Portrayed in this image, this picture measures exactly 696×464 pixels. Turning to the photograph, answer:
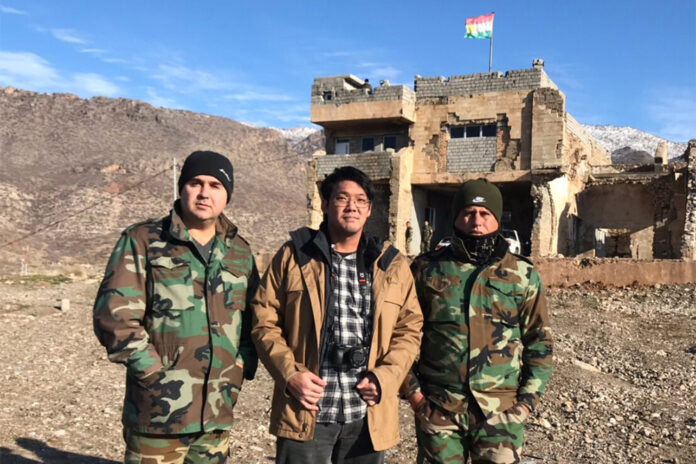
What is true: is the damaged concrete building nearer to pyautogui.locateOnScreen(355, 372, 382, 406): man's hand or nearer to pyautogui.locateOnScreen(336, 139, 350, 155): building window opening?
pyautogui.locateOnScreen(336, 139, 350, 155): building window opening

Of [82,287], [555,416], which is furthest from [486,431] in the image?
[82,287]

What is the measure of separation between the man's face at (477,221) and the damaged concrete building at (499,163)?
16.7m

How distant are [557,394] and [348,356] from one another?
5.17 metres

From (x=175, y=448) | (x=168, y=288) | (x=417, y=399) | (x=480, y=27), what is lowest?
(x=175, y=448)

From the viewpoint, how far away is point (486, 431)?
10.1ft

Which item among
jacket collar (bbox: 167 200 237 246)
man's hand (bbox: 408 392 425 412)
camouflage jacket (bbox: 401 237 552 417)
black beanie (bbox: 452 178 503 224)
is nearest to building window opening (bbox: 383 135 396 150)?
black beanie (bbox: 452 178 503 224)

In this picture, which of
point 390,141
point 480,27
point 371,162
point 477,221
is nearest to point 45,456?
point 477,221

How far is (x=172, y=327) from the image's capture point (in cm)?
289

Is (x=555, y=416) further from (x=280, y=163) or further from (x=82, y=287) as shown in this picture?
(x=280, y=163)

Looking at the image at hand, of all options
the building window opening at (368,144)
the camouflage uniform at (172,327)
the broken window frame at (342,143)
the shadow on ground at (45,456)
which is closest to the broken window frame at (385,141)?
the building window opening at (368,144)

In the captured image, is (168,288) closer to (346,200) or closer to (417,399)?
(346,200)

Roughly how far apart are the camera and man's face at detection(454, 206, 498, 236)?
94 centimetres

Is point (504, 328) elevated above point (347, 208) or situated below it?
below

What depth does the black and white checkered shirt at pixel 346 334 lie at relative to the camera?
2.88m
